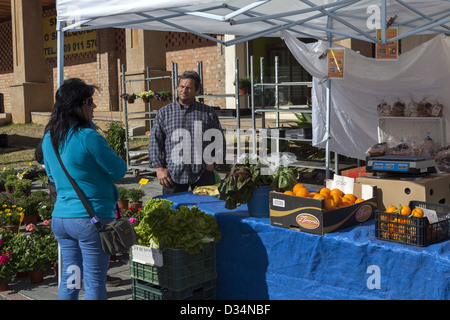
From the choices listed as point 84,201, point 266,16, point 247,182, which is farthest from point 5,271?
point 266,16

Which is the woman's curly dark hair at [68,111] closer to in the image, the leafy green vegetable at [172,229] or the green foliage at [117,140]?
the leafy green vegetable at [172,229]

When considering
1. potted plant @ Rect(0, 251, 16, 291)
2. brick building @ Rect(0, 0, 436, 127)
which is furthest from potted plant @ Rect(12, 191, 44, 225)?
brick building @ Rect(0, 0, 436, 127)

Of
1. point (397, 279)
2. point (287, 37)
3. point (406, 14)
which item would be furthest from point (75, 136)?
point (406, 14)

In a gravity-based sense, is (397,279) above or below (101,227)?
below

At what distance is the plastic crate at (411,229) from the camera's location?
9.69 feet

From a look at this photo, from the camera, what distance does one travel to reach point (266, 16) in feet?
13.7

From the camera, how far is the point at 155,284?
3631 millimetres

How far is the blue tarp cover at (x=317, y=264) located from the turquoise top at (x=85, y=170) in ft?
3.30

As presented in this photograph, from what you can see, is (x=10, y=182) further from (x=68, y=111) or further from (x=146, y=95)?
(x=68, y=111)

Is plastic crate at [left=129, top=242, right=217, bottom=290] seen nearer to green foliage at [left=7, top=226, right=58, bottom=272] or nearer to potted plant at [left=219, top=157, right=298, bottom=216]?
potted plant at [left=219, top=157, right=298, bottom=216]

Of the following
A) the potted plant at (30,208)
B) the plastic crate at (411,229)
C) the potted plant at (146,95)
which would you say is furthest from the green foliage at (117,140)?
the plastic crate at (411,229)

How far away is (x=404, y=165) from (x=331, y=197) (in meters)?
0.62

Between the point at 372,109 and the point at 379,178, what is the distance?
330 centimetres

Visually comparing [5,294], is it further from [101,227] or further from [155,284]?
[101,227]
